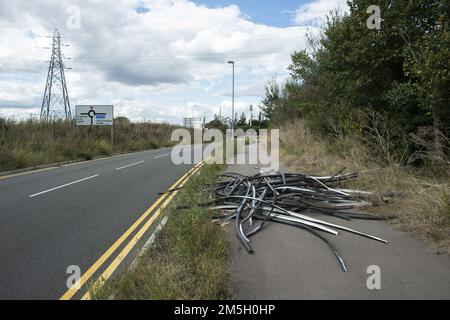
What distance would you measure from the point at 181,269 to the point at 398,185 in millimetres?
5966

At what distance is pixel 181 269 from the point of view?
449cm

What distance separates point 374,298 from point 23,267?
4.22 metres

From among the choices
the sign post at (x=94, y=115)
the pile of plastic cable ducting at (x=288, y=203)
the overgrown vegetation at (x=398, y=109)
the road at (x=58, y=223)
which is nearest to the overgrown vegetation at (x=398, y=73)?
the overgrown vegetation at (x=398, y=109)

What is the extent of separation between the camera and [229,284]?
4.30 meters

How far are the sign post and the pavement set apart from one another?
96.6 feet

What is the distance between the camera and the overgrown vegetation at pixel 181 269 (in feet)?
13.0

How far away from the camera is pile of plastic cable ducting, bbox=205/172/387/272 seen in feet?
21.4

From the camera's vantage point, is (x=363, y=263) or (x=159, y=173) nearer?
(x=363, y=263)

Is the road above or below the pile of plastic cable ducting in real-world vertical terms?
below

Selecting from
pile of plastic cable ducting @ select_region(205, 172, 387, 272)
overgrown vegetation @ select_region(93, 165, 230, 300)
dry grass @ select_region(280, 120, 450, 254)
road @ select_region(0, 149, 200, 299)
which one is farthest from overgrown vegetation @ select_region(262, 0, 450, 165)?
road @ select_region(0, 149, 200, 299)

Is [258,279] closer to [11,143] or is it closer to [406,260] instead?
[406,260]

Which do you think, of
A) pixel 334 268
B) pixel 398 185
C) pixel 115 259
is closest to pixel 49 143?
pixel 115 259

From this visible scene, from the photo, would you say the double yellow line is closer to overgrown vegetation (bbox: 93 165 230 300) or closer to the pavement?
overgrown vegetation (bbox: 93 165 230 300)
